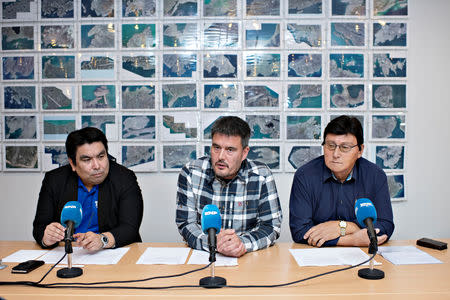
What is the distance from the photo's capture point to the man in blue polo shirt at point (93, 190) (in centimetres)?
217

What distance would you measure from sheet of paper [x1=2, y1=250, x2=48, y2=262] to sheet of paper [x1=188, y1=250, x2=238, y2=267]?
2.45 feet

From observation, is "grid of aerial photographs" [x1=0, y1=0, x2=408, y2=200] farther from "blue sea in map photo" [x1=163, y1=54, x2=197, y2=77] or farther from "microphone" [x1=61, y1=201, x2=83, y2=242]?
"microphone" [x1=61, y1=201, x2=83, y2=242]

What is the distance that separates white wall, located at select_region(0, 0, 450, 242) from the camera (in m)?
3.29

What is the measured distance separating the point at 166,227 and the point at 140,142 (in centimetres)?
81

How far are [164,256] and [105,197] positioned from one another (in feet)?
2.35

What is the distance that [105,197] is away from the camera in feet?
7.46

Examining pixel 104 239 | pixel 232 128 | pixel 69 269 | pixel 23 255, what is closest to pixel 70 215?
pixel 69 269

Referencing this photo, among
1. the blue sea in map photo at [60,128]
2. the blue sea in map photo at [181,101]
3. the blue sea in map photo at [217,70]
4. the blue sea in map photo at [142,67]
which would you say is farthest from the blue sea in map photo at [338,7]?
the blue sea in map photo at [60,128]

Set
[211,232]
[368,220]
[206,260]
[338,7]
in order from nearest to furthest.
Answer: [211,232] → [368,220] → [206,260] → [338,7]

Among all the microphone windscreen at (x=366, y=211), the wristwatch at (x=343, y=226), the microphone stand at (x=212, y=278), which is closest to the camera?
the microphone stand at (x=212, y=278)

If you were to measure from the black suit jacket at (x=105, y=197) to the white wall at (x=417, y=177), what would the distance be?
1.03m

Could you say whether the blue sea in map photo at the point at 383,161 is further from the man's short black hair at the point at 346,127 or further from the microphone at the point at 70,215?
the microphone at the point at 70,215

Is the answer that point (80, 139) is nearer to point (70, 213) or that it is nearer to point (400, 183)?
point (70, 213)

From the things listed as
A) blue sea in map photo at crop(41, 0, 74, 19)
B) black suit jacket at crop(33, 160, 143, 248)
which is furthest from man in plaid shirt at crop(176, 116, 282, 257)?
blue sea in map photo at crop(41, 0, 74, 19)
